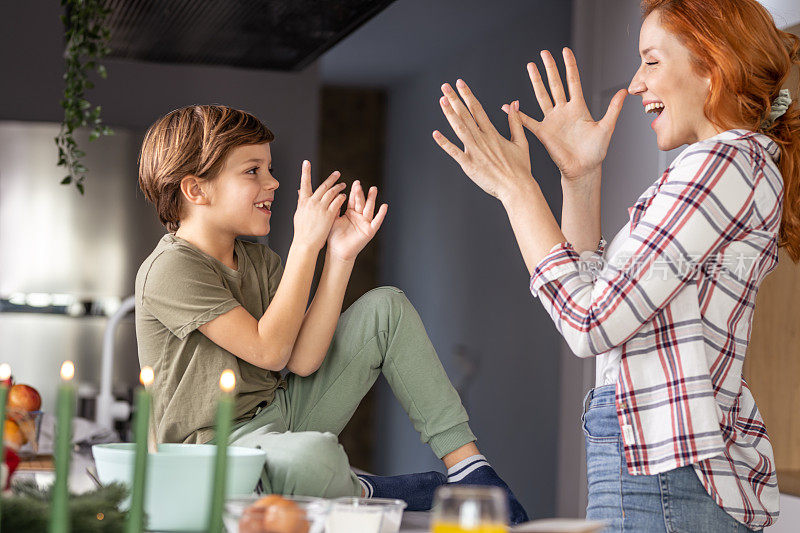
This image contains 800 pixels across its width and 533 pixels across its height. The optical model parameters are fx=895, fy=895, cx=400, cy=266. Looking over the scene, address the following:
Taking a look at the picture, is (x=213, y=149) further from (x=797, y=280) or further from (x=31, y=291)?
(x=31, y=291)

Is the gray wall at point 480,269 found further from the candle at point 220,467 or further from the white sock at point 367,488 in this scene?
the candle at point 220,467

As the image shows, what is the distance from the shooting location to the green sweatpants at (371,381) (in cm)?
141

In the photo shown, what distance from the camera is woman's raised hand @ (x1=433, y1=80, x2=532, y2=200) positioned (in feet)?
3.91

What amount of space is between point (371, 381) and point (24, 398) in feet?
1.84

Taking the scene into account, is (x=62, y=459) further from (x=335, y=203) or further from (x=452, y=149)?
(x=335, y=203)

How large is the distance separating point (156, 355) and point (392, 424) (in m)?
4.28

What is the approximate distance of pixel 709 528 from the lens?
108 centimetres

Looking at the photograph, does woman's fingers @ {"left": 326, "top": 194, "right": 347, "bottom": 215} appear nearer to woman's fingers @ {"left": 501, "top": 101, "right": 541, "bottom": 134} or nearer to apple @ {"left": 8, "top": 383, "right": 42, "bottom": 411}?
woman's fingers @ {"left": 501, "top": 101, "right": 541, "bottom": 134}

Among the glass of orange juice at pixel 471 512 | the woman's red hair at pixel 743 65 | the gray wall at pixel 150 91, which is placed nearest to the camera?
the glass of orange juice at pixel 471 512

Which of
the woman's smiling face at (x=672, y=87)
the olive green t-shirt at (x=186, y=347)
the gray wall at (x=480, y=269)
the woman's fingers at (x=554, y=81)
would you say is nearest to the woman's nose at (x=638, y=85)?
the woman's smiling face at (x=672, y=87)

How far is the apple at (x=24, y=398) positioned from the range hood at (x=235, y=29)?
119 centimetres

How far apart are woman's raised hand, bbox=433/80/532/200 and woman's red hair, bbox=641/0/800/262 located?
26 cm

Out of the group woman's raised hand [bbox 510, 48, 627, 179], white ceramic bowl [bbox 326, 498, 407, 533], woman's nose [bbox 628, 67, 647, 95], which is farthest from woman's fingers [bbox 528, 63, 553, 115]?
white ceramic bowl [bbox 326, 498, 407, 533]

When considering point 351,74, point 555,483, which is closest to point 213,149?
point 555,483
